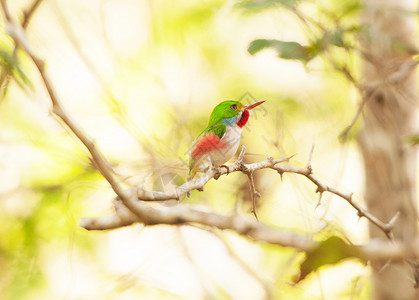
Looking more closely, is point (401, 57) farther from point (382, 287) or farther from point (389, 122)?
point (382, 287)

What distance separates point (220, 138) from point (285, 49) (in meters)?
0.40

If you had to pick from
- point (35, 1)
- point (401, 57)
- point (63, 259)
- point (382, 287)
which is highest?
point (35, 1)

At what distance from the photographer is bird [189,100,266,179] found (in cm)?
178

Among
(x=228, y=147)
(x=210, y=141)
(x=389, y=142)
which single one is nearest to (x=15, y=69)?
(x=210, y=141)

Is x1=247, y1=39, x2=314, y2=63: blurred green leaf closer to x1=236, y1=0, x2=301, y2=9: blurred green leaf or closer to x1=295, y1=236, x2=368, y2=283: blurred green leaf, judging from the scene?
x1=236, y1=0, x2=301, y2=9: blurred green leaf

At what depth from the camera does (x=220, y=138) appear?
1948mm

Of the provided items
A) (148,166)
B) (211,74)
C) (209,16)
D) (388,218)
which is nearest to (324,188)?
(148,166)

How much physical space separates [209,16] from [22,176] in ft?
5.83

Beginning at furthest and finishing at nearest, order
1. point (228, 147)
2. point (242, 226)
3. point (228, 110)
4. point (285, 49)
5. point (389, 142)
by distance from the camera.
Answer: point (389, 142)
point (242, 226)
point (228, 110)
point (228, 147)
point (285, 49)

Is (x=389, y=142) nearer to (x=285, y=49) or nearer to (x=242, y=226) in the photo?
(x=242, y=226)

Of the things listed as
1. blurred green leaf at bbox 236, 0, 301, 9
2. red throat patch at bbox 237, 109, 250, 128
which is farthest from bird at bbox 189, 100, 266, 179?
blurred green leaf at bbox 236, 0, 301, 9

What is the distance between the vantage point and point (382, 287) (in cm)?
333

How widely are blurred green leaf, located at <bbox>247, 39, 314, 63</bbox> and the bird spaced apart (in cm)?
18

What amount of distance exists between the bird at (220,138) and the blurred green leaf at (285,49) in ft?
0.60
